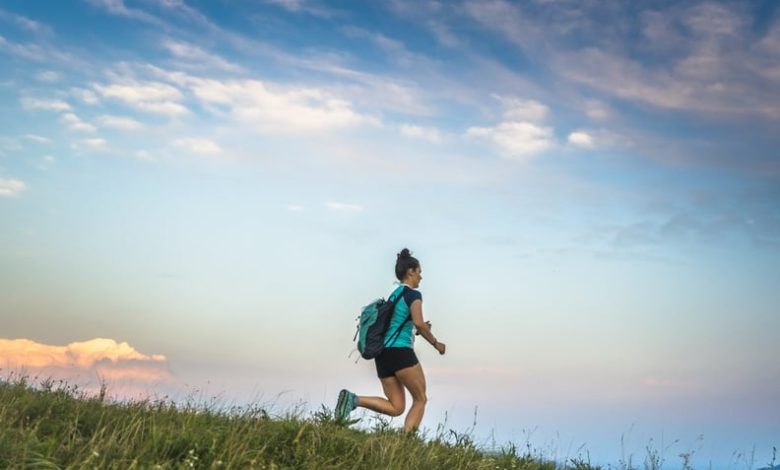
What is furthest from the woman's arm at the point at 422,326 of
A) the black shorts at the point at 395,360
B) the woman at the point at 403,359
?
the black shorts at the point at 395,360

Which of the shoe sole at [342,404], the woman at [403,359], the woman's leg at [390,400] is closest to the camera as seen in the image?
the shoe sole at [342,404]

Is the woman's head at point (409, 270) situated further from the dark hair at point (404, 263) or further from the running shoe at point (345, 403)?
the running shoe at point (345, 403)

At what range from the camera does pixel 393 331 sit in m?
11.7

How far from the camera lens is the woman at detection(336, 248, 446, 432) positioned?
453 inches

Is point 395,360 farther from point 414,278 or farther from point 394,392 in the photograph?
point 414,278

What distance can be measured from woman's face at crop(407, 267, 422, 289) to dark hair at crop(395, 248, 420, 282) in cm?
5

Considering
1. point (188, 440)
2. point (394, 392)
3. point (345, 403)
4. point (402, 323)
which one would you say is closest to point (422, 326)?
point (402, 323)

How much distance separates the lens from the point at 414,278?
11781mm

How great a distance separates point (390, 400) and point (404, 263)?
181 centimetres

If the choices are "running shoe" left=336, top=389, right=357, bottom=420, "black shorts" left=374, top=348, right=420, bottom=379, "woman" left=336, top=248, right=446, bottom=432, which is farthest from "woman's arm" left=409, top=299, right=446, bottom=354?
"running shoe" left=336, top=389, right=357, bottom=420

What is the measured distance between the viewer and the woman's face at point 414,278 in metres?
11.8

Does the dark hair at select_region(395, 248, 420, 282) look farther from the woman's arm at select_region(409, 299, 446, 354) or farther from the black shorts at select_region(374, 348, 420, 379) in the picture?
the black shorts at select_region(374, 348, 420, 379)

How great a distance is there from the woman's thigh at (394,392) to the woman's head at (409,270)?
4.14 ft

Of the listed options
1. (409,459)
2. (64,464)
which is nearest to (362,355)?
(409,459)
